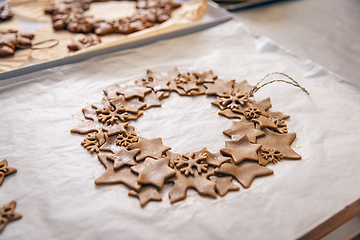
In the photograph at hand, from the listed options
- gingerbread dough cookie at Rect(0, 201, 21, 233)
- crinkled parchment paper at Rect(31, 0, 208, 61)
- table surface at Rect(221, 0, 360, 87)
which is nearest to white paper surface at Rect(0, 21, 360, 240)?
gingerbread dough cookie at Rect(0, 201, 21, 233)

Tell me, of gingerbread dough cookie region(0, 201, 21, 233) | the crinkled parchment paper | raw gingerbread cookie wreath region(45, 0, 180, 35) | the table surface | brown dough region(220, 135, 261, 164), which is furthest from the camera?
raw gingerbread cookie wreath region(45, 0, 180, 35)

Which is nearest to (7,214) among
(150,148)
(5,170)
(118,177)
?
(5,170)

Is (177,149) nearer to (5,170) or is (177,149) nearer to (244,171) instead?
(244,171)

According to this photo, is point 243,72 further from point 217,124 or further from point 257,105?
point 217,124

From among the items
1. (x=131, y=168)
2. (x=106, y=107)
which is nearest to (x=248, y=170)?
(x=131, y=168)

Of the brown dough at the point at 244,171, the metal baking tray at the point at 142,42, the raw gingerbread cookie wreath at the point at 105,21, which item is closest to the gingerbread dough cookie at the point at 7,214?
the brown dough at the point at 244,171

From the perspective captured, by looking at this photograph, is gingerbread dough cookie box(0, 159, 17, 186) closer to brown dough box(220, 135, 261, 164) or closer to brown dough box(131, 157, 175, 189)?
brown dough box(131, 157, 175, 189)
